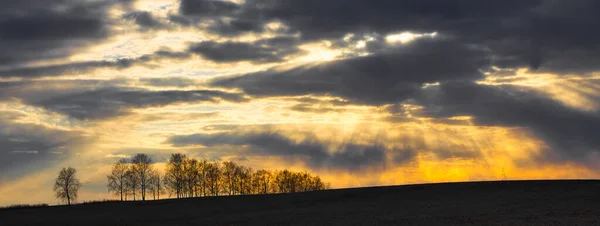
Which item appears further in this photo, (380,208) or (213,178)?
(213,178)

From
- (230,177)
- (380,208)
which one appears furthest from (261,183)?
(380,208)

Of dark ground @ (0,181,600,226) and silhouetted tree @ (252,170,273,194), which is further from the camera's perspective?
silhouetted tree @ (252,170,273,194)

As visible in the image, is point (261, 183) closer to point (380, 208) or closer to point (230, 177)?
point (230, 177)

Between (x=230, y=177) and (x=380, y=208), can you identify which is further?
(x=230, y=177)

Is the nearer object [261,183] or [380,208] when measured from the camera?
[380,208]

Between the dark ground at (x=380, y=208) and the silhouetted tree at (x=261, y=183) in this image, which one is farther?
the silhouetted tree at (x=261, y=183)

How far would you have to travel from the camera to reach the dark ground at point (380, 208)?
53625 millimetres

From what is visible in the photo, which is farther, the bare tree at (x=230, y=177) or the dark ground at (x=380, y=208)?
the bare tree at (x=230, y=177)

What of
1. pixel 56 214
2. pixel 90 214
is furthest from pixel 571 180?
pixel 56 214

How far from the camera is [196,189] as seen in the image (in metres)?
162

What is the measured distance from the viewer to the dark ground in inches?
2111

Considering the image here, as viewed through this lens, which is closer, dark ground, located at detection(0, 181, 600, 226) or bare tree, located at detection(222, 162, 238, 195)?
dark ground, located at detection(0, 181, 600, 226)

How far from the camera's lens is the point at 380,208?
70562 millimetres

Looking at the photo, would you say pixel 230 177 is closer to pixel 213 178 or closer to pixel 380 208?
pixel 213 178
